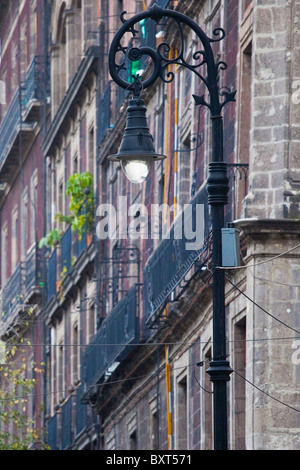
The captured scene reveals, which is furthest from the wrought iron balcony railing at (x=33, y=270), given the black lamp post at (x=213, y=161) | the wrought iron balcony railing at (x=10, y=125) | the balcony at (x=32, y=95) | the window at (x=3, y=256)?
the black lamp post at (x=213, y=161)

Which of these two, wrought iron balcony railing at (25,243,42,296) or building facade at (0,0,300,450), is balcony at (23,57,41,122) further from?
wrought iron balcony railing at (25,243,42,296)

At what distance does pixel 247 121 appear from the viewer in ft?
A: 96.4

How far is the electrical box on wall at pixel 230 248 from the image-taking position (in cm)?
2080

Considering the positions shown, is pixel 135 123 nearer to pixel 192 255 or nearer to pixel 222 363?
pixel 222 363

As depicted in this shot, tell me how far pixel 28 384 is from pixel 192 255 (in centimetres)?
663

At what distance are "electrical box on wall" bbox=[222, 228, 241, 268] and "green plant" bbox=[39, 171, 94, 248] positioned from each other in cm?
2462

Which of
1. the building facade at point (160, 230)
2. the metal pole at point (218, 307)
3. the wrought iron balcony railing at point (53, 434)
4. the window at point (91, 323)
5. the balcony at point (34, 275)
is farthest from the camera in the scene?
the balcony at point (34, 275)

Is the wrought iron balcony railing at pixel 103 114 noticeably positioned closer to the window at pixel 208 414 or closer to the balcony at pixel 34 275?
the balcony at pixel 34 275

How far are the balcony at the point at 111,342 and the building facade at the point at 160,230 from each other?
0.07m

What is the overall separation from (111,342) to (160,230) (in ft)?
13.9

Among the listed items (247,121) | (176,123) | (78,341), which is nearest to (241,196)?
(247,121)

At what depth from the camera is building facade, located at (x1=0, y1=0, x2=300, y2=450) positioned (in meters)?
27.2

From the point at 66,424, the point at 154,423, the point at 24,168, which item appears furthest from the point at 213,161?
the point at 24,168

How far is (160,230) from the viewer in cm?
3688
